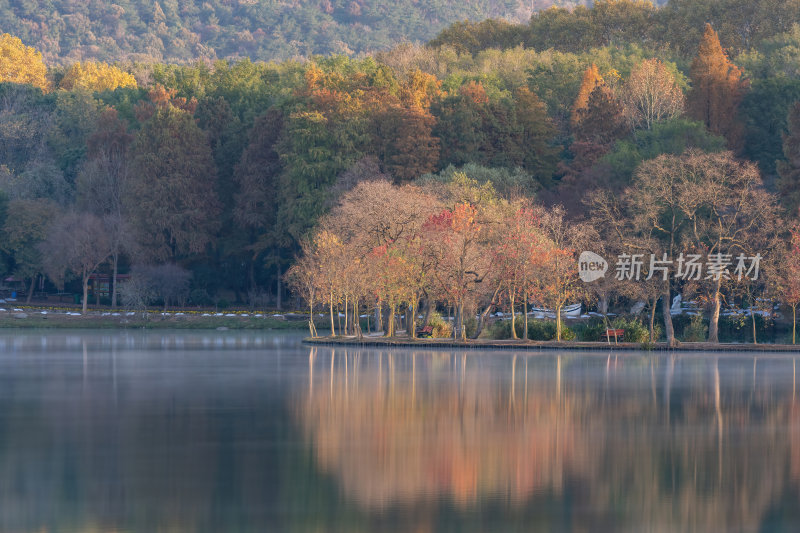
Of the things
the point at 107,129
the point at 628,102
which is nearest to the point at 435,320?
the point at 628,102

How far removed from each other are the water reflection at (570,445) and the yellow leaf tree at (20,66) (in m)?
85.9

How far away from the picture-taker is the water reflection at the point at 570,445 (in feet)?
36.0

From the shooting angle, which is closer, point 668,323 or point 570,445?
point 570,445

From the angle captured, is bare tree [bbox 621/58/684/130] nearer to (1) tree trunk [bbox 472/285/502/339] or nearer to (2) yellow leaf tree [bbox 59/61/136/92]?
(1) tree trunk [bbox 472/285/502/339]

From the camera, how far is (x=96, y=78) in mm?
96625

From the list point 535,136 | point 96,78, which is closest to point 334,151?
point 535,136

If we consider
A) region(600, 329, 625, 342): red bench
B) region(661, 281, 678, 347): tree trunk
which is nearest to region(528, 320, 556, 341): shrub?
region(600, 329, 625, 342): red bench

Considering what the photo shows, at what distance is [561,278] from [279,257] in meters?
28.0

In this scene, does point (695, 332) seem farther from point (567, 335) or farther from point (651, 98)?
point (651, 98)

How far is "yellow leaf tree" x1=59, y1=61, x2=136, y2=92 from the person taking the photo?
9556 cm

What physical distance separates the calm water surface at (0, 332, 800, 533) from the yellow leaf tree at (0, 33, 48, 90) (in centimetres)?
8304

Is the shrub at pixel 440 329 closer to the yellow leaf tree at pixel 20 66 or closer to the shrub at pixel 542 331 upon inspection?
the shrub at pixel 542 331

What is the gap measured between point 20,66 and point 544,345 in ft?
264

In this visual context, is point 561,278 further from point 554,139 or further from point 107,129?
point 107,129
